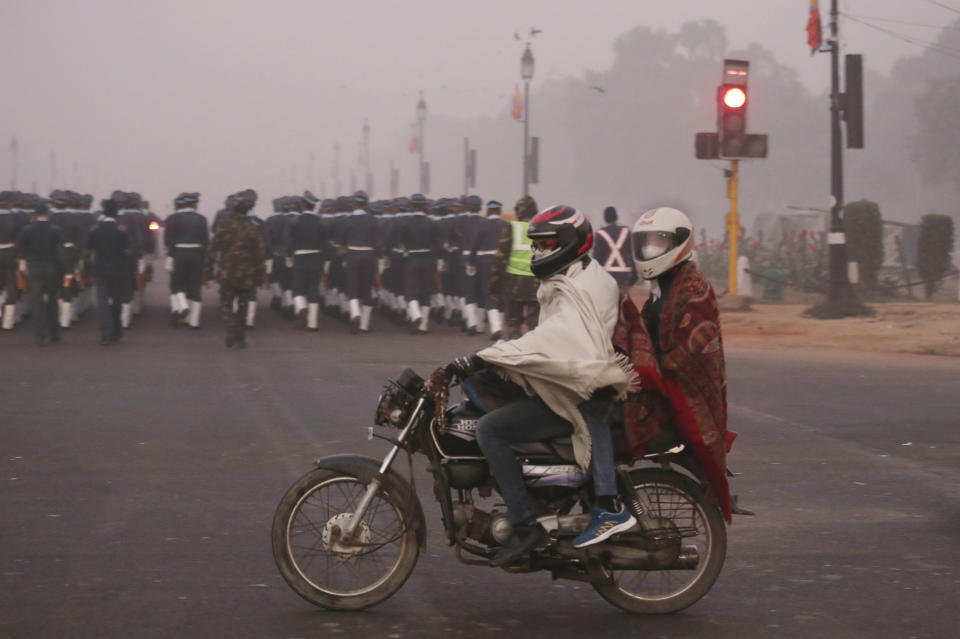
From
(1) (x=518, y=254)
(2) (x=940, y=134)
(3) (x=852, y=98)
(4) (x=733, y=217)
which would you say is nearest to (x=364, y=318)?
(1) (x=518, y=254)

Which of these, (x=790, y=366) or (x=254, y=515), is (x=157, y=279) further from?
(x=254, y=515)

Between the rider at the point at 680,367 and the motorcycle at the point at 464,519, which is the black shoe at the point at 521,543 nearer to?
the motorcycle at the point at 464,519

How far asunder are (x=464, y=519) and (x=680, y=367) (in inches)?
40.8

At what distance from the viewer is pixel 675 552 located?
5762 mm

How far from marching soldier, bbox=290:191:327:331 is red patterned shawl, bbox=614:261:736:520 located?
633 inches

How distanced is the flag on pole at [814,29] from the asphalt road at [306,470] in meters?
10.7

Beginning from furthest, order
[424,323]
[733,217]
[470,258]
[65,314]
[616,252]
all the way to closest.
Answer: [733,217], [65,314], [424,323], [470,258], [616,252]

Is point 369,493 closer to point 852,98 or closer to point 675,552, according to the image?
point 675,552

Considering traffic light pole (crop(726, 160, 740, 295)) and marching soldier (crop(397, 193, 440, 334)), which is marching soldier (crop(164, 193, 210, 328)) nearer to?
marching soldier (crop(397, 193, 440, 334))

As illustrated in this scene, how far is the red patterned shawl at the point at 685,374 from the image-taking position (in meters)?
5.60

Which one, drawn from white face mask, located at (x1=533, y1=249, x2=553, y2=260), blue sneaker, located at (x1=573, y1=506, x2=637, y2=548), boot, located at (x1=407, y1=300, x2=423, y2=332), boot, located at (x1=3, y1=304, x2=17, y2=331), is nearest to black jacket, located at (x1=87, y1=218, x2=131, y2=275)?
boot, located at (x1=3, y1=304, x2=17, y2=331)

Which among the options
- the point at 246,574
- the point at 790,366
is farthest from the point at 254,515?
the point at 790,366

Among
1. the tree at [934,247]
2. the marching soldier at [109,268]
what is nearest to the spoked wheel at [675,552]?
the marching soldier at [109,268]

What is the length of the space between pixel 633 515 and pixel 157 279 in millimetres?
37934
